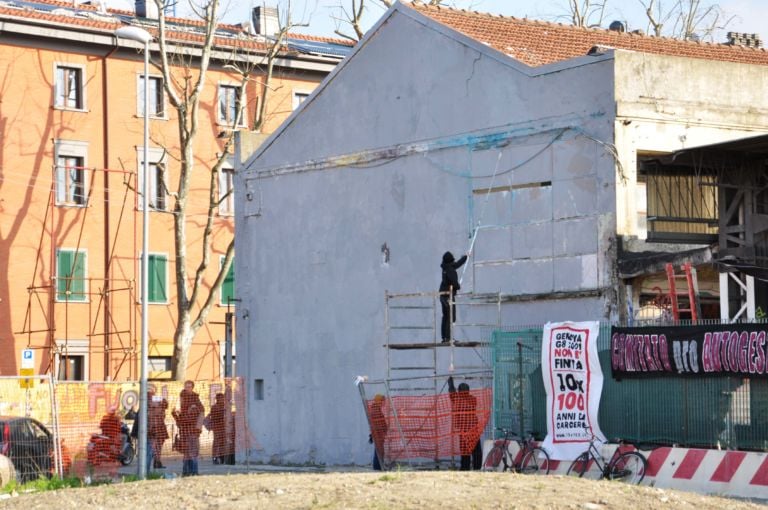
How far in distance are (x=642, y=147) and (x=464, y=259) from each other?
155 inches

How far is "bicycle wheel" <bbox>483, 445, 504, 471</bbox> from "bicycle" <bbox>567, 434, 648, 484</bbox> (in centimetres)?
172

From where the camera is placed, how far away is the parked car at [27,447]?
24.5m

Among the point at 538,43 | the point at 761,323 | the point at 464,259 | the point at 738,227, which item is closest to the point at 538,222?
the point at 464,259

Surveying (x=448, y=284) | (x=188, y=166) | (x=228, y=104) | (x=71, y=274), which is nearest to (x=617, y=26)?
(x=448, y=284)

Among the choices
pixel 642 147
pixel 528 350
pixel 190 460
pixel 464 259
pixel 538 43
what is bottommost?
pixel 190 460

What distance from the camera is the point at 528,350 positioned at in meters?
24.3

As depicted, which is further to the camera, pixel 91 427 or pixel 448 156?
pixel 448 156

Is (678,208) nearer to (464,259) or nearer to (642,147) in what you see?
(642,147)

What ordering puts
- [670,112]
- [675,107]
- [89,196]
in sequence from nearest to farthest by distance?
1. [670,112]
2. [675,107]
3. [89,196]

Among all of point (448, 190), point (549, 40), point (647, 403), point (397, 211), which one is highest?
point (549, 40)

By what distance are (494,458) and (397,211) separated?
8.16 meters

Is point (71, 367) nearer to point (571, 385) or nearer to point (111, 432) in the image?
point (111, 432)

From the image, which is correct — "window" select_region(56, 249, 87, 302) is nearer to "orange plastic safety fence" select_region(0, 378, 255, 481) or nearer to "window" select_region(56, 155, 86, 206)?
"window" select_region(56, 155, 86, 206)

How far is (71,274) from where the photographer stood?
48.8 meters
